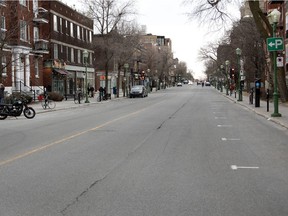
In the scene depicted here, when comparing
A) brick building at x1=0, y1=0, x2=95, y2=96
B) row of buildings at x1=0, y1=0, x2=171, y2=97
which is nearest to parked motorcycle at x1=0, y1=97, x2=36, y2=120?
brick building at x1=0, y1=0, x2=95, y2=96

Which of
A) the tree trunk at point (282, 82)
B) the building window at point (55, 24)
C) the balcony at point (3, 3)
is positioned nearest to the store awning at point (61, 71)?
the building window at point (55, 24)

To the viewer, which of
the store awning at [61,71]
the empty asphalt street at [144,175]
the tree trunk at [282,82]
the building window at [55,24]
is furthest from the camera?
the building window at [55,24]

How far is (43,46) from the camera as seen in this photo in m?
46.9

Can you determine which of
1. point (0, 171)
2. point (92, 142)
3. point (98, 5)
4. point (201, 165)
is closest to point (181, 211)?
point (201, 165)

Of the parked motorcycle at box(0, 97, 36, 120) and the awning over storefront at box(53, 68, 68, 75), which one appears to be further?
the awning over storefront at box(53, 68, 68, 75)

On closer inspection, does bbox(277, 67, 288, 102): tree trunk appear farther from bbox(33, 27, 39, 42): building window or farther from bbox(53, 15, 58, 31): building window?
bbox(53, 15, 58, 31): building window

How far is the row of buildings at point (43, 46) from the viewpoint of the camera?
37.5 metres

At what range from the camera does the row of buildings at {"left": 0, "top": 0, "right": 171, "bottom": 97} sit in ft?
123

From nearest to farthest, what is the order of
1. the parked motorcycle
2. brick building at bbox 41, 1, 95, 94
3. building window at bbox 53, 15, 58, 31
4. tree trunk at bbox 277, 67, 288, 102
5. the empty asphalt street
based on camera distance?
the empty asphalt street < the parked motorcycle < tree trunk at bbox 277, 67, 288, 102 < brick building at bbox 41, 1, 95, 94 < building window at bbox 53, 15, 58, 31

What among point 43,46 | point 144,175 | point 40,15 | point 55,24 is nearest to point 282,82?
point 43,46

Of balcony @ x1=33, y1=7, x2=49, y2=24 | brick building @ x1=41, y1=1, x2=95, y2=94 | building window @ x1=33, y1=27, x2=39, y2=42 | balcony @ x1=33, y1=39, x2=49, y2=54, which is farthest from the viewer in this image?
brick building @ x1=41, y1=1, x2=95, y2=94

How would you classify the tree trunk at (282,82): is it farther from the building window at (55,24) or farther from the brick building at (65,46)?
the building window at (55,24)

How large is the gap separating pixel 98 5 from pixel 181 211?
51823 mm

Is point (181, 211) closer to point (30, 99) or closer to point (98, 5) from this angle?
point (30, 99)
